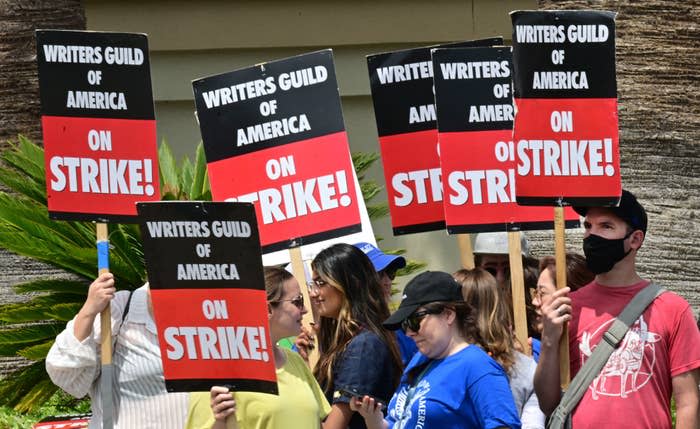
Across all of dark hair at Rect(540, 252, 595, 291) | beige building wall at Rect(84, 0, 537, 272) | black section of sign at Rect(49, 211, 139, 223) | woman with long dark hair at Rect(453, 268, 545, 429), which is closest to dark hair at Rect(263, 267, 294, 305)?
woman with long dark hair at Rect(453, 268, 545, 429)

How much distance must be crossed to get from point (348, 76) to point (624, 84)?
8.33 ft

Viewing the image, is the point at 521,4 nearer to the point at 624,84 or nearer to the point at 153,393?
the point at 624,84

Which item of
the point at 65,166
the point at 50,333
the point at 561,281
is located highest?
the point at 65,166

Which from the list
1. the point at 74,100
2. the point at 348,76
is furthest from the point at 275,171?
the point at 348,76

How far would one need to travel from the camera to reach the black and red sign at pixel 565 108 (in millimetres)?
5828

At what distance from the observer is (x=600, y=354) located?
5.49 m

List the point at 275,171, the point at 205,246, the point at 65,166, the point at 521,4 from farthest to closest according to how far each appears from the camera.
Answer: the point at 521,4, the point at 275,171, the point at 65,166, the point at 205,246

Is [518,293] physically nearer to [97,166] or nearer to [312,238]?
[312,238]

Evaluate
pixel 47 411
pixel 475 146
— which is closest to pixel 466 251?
pixel 475 146

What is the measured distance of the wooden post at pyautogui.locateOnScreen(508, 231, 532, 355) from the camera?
632 centimetres

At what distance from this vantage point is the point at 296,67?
23.3 ft

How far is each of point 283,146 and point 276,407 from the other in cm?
193

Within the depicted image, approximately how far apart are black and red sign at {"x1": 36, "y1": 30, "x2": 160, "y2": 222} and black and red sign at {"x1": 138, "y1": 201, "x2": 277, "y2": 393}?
2.97ft

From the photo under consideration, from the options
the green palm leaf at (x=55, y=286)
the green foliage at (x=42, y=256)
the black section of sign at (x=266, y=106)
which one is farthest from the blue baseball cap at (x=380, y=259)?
the green palm leaf at (x=55, y=286)
